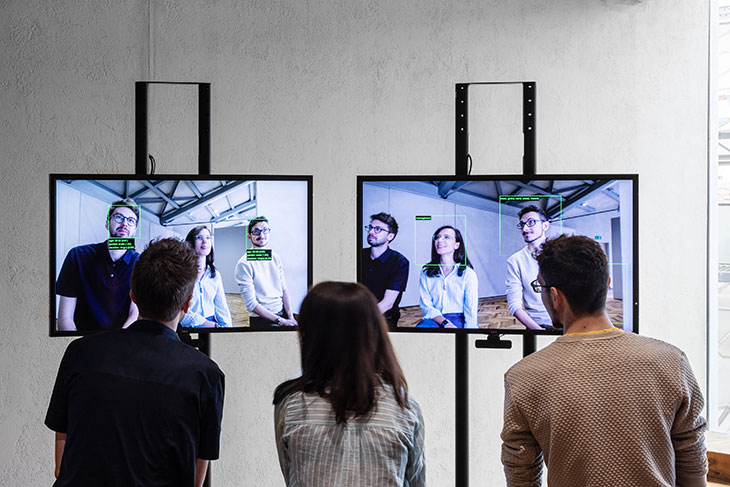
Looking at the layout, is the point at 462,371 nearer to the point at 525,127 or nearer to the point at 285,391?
the point at 525,127

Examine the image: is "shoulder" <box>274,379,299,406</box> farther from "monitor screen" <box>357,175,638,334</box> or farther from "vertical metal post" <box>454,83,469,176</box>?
"vertical metal post" <box>454,83,469,176</box>

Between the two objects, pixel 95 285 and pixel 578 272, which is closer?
pixel 578 272

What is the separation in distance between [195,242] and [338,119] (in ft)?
4.34

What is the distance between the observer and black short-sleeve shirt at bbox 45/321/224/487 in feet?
5.48

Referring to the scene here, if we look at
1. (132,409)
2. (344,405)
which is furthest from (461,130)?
(132,409)

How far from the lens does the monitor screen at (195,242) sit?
261 centimetres

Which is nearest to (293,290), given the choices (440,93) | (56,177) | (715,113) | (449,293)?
(449,293)

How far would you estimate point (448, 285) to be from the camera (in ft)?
8.80

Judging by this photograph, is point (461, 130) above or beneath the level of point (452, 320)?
above

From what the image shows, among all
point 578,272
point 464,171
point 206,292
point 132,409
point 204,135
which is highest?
point 204,135

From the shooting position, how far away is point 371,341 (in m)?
1.54

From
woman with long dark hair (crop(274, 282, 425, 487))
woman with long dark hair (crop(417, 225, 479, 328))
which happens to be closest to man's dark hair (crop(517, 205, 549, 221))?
woman with long dark hair (crop(417, 225, 479, 328))

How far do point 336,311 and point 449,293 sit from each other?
121cm

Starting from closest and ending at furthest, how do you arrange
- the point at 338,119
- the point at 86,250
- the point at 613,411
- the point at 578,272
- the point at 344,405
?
the point at 344,405 → the point at 613,411 → the point at 578,272 → the point at 86,250 → the point at 338,119
